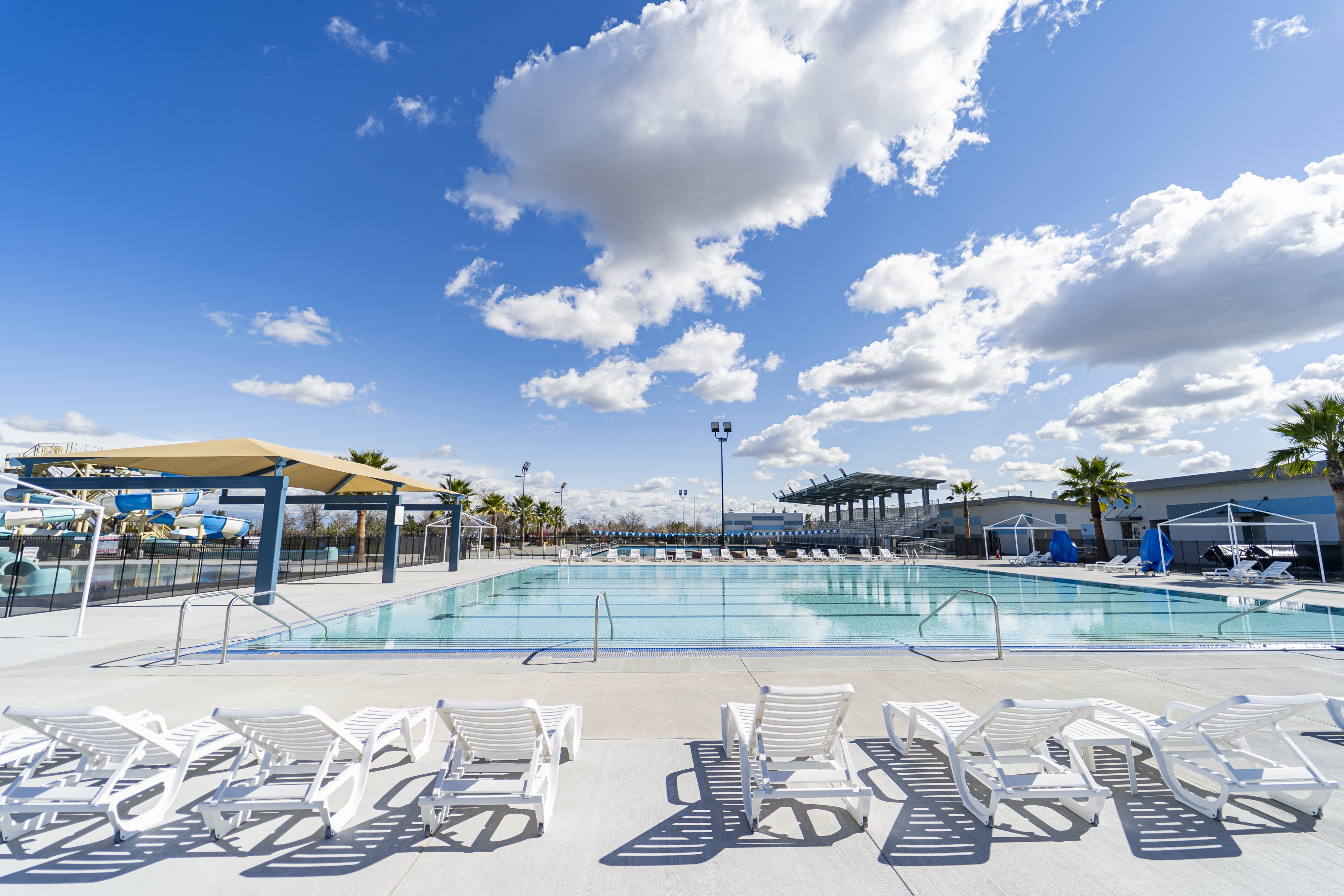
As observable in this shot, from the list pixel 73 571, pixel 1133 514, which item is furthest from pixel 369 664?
pixel 1133 514

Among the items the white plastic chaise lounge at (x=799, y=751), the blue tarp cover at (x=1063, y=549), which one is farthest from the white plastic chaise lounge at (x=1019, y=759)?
the blue tarp cover at (x=1063, y=549)

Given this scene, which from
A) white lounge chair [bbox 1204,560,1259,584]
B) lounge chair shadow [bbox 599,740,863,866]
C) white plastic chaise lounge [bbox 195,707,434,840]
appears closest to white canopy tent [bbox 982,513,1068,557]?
white lounge chair [bbox 1204,560,1259,584]

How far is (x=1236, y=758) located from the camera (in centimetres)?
399

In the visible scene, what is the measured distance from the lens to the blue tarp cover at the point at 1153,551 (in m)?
21.6

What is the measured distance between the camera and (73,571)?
18.6m

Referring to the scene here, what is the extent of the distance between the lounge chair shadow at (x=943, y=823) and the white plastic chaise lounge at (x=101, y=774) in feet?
13.6

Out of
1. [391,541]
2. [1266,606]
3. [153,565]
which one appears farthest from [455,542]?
[1266,606]

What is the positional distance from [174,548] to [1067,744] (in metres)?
45.2

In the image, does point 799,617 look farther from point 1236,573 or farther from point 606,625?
point 1236,573

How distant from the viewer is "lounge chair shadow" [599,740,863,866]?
9.98ft

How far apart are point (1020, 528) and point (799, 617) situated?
30993 millimetres

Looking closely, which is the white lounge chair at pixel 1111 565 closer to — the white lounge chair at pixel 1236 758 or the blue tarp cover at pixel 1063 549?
the blue tarp cover at pixel 1063 549

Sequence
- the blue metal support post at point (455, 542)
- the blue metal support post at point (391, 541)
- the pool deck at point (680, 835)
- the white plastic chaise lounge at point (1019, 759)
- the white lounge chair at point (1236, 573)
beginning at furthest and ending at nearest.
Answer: the blue metal support post at point (455, 542), the white lounge chair at point (1236, 573), the blue metal support post at point (391, 541), the white plastic chaise lounge at point (1019, 759), the pool deck at point (680, 835)

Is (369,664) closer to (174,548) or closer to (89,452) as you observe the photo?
(89,452)
